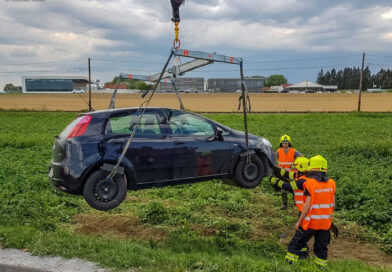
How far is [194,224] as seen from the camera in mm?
8828

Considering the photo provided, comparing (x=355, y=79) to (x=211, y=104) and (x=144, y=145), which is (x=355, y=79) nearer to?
(x=211, y=104)

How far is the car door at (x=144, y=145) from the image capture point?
5.68 meters

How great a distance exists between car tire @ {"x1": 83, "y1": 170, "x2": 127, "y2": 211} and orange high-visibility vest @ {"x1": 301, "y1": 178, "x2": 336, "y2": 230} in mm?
2766

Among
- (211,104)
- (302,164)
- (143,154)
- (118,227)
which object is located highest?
(143,154)

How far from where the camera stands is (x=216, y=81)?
78.9 meters

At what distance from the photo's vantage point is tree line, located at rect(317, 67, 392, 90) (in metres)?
123

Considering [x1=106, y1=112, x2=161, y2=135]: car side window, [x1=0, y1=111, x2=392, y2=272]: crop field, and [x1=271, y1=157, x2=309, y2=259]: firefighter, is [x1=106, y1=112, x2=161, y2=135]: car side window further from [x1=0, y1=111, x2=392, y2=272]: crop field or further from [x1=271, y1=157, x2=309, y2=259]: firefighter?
[x1=271, y1=157, x2=309, y2=259]: firefighter

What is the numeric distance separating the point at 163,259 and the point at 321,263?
2.48 metres

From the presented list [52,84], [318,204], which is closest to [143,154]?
[318,204]

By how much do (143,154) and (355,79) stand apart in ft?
469

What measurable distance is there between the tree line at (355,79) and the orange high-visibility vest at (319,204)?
414 ft

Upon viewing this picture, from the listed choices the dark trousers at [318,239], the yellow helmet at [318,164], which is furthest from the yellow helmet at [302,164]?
the dark trousers at [318,239]

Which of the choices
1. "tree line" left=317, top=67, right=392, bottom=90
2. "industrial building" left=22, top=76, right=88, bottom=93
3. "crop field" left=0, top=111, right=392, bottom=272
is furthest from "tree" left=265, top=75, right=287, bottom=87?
"crop field" left=0, top=111, right=392, bottom=272

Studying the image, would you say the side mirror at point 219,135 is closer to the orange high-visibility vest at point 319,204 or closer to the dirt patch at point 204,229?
the orange high-visibility vest at point 319,204
